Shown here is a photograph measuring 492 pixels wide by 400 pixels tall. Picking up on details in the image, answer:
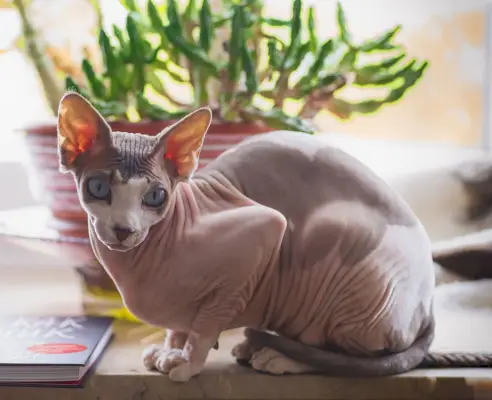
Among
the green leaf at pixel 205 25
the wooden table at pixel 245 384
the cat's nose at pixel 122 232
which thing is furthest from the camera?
the green leaf at pixel 205 25

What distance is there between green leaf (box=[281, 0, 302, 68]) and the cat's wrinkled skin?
17 cm

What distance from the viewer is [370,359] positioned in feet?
2.41

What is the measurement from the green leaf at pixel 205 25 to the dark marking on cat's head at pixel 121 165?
223 mm

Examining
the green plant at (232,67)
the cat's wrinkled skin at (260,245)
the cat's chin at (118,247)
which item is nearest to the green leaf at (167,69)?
the green plant at (232,67)

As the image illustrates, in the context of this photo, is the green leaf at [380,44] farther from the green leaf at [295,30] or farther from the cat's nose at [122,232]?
the cat's nose at [122,232]

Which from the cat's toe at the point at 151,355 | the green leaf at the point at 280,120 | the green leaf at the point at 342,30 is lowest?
the cat's toe at the point at 151,355

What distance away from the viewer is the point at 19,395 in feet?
2.42

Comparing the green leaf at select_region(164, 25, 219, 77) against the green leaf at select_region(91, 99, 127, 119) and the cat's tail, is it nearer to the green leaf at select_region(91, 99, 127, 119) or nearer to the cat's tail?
the green leaf at select_region(91, 99, 127, 119)

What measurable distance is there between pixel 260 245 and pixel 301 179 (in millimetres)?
95

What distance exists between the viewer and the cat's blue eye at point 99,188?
2.13 ft

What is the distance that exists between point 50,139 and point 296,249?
0.41 m

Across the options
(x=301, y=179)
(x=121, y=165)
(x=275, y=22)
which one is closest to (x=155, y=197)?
(x=121, y=165)

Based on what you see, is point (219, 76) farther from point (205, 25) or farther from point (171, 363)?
point (171, 363)

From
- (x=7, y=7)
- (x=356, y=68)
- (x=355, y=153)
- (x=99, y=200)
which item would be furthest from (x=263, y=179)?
(x=7, y=7)
